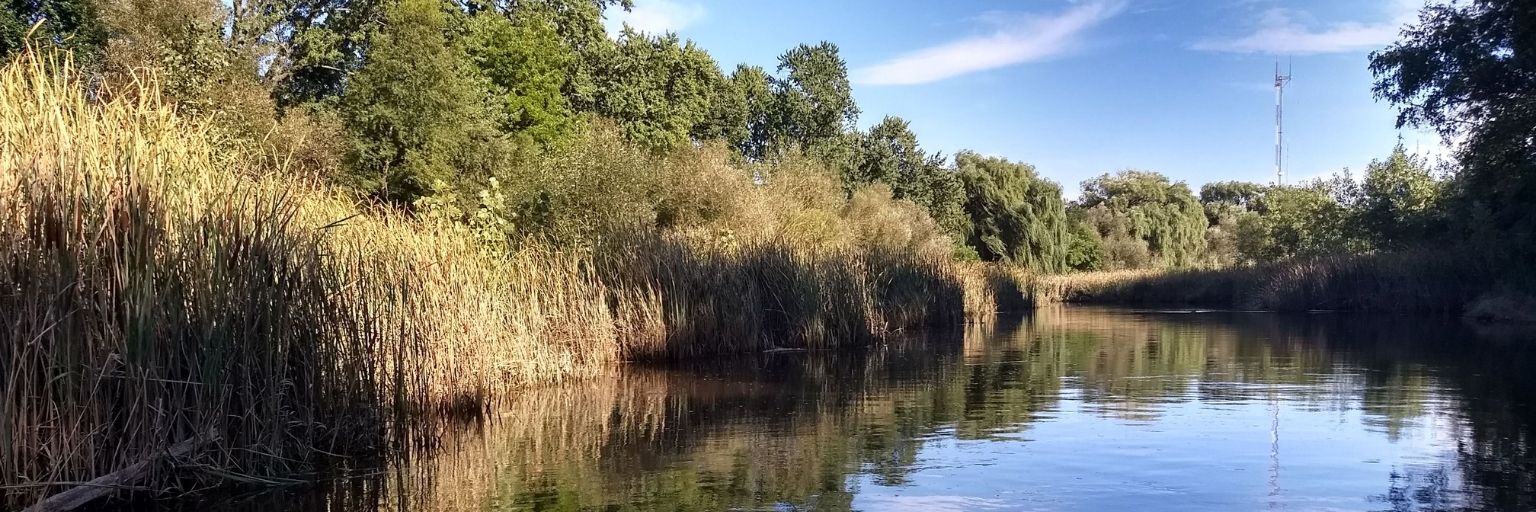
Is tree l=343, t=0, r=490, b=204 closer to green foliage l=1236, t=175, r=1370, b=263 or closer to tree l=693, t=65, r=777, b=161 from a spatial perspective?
tree l=693, t=65, r=777, b=161

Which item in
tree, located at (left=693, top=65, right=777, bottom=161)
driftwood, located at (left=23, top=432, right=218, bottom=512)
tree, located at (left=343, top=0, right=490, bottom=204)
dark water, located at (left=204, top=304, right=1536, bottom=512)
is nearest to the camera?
driftwood, located at (left=23, top=432, right=218, bottom=512)

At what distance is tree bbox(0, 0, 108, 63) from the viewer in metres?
24.3

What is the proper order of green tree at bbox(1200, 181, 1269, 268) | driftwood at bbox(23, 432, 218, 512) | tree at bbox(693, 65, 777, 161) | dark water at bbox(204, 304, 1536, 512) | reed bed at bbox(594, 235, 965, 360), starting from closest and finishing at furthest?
driftwood at bbox(23, 432, 218, 512), dark water at bbox(204, 304, 1536, 512), reed bed at bbox(594, 235, 965, 360), tree at bbox(693, 65, 777, 161), green tree at bbox(1200, 181, 1269, 268)

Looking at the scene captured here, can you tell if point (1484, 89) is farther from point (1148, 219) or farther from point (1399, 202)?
point (1148, 219)

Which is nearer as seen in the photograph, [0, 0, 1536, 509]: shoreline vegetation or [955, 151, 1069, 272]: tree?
[0, 0, 1536, 509]: shoreline vegetation

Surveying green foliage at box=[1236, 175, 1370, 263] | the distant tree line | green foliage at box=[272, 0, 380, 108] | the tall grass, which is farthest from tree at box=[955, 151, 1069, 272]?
the tall grass

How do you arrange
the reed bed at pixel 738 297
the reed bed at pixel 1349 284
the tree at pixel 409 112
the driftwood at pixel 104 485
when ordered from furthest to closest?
the reed bed at pixel 1349 284, the tree at pixel 409 112, the reed bed at pixel 738 297, the driftwood at pixel 104 485

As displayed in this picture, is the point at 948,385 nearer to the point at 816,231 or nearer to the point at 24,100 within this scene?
the point at 24,100

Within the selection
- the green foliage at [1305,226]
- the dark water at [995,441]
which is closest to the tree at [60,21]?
the dark water at [995,441]

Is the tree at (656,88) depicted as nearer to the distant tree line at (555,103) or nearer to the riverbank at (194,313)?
the distant tree line at (555,103)

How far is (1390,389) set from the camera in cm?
1234

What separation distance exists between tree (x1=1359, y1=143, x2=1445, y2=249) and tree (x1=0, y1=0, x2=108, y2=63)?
36060 millimetres

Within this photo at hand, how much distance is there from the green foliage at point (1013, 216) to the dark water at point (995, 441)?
44.4 m

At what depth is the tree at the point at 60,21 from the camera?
24.3 meters
